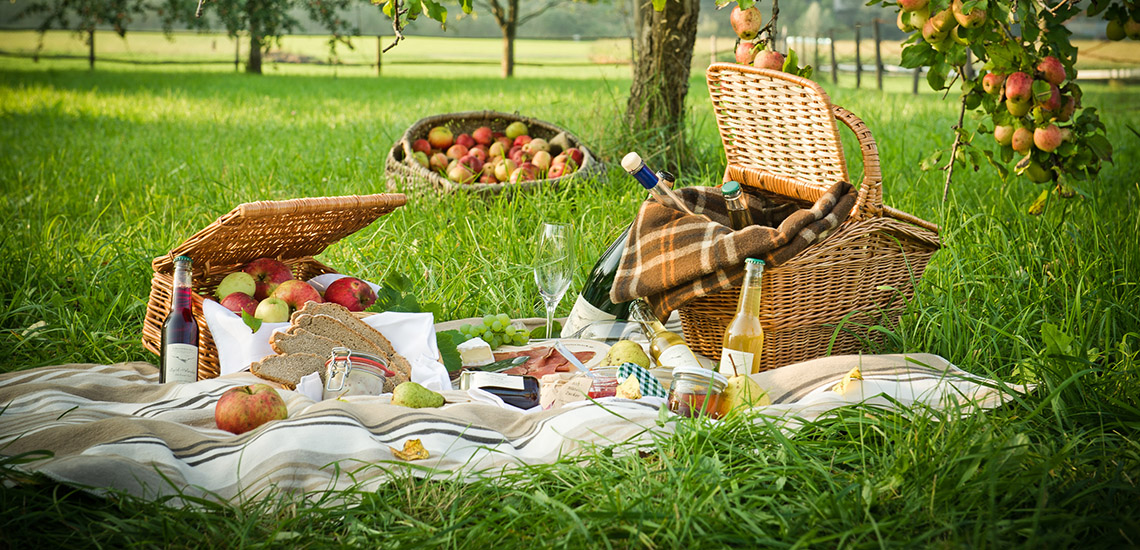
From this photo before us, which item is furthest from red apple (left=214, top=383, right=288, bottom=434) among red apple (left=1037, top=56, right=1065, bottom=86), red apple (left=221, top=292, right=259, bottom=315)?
red apple (left=1037, top=56, right=1065, bottom=86)

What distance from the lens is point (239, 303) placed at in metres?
2.45

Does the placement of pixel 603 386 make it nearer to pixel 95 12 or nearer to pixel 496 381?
pixel 496 381

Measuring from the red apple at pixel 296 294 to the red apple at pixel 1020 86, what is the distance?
235 centimetres

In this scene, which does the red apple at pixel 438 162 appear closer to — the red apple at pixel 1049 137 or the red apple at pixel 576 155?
the red apple at pixel 576 155

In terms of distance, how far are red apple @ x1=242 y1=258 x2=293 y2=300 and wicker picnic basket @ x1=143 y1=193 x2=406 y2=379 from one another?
0.16 feet

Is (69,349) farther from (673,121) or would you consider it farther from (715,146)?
(715,146)

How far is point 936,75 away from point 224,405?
2.37 metres

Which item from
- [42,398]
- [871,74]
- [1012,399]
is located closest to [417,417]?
[42,398]

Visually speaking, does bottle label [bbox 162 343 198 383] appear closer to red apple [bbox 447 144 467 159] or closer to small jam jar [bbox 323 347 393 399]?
small jam jar [bbox 323 347 393 399]

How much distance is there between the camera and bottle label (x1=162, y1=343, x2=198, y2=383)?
7.59 ft

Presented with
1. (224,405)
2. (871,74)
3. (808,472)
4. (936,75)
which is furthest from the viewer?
(871,74)

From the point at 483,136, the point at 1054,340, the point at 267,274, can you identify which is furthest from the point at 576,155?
the point at 1054,340

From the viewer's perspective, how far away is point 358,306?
8.82 ft

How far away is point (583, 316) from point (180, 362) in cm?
131
